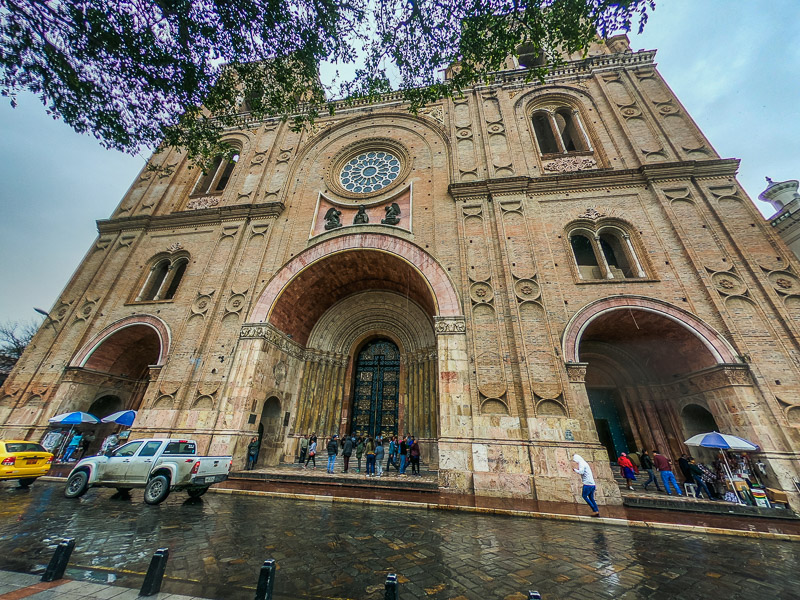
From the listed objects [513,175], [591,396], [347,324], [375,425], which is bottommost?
[375,425]

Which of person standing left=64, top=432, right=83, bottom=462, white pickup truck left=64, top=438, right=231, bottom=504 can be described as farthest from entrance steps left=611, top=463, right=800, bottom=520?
person standing left=64, top=432, right=83, bottom=462

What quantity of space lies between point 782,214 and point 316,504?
1811 cm

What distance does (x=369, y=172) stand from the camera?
51.3 feet

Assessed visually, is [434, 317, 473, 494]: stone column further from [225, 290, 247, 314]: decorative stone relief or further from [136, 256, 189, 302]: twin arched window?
[136, 256, 189, 302]: twin arched window

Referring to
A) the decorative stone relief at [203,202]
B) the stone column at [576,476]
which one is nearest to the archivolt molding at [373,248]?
the stone column at [576,476]

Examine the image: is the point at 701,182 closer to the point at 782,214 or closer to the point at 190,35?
the point at 782,214

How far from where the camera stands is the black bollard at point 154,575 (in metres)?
2.65

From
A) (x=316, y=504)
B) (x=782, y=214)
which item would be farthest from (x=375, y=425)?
(x=782, y=214)

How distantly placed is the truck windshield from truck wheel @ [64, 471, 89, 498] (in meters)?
1.84

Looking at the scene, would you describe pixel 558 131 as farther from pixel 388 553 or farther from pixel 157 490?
pixel 157 490

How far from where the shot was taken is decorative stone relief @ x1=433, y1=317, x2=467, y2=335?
1010 cm

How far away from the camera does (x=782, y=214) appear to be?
1130 cm

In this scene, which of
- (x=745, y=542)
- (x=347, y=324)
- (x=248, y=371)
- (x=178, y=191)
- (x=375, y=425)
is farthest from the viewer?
(x=178, y=191)

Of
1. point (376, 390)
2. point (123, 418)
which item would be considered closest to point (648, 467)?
point (376, 390)
